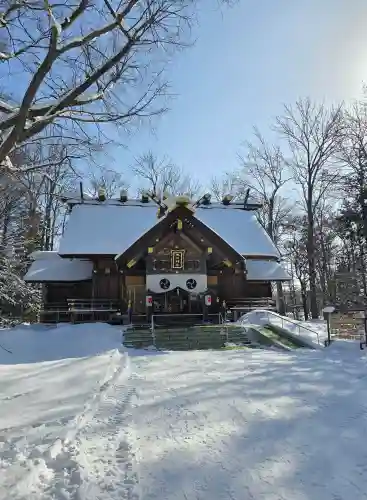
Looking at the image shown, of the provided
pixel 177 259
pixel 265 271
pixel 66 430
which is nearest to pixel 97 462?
pixel 66 430

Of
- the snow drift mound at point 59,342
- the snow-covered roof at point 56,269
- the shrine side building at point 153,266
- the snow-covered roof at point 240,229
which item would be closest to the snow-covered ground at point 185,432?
the snow drift mound at point 59,342

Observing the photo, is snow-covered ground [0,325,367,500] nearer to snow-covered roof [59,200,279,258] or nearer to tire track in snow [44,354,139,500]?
tire track in snow [44,354,139,500]

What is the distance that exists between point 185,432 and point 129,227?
66.8 feet

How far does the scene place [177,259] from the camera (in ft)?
64.6

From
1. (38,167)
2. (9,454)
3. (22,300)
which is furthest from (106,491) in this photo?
(22,300)

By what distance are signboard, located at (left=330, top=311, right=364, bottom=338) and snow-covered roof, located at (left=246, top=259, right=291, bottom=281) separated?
29.7 feet

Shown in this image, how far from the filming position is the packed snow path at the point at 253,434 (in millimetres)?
3605

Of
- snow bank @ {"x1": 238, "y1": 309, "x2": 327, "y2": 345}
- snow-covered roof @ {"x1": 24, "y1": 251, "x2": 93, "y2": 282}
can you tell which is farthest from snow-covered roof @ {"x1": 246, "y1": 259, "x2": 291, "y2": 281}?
snow-covered roof @ {"x1": 24, "y1": 251, "x2": 93, "y2": 282}

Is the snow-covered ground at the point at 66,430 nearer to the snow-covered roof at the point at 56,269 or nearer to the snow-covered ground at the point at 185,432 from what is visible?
the snow-covered ground at the point at 185,432

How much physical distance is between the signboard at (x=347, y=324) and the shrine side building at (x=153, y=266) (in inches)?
278

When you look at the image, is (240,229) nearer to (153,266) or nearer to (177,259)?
(177,259)

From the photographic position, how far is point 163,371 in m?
9.19

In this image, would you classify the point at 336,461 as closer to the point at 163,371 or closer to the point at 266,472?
the point at 266,472

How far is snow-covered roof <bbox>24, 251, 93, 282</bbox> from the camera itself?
21.4 metres
